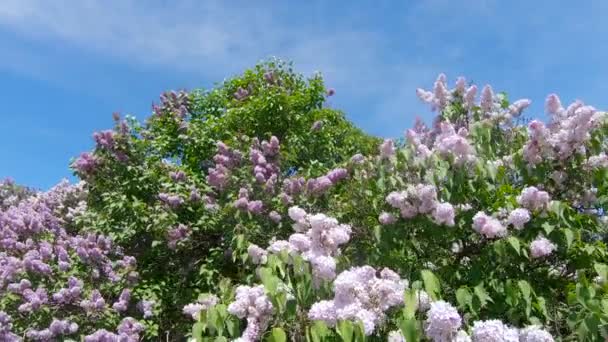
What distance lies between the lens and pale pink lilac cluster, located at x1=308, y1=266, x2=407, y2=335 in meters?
2.68

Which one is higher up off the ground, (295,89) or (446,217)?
(295,89)

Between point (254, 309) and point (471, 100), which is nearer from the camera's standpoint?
point (254, 309)

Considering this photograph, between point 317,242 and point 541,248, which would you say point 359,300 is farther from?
point 541,248

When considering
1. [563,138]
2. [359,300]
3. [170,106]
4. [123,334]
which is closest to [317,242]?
[359,300]

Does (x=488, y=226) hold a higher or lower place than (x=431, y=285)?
higher

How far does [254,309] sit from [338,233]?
570mm

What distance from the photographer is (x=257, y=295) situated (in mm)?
2920

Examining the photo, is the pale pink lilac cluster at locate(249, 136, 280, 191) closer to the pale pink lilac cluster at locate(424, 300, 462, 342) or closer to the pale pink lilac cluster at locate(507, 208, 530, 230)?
the pale pink lilac cluster at locate(507, 208, 530, 230)

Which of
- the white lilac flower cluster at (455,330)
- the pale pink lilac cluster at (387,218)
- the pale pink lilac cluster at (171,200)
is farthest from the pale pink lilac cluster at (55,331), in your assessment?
the white lilac flower cluster at (455,330)

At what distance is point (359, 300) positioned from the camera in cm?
277

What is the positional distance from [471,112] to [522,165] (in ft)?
3.31

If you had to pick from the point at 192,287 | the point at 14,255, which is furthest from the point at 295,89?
the point at 14,255

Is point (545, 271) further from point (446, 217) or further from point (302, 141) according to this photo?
point (302, 141)

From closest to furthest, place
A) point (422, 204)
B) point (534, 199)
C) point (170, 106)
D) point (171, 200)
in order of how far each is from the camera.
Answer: point (534, 199), point (422, 204), point (171, 200), point (170, 106)
